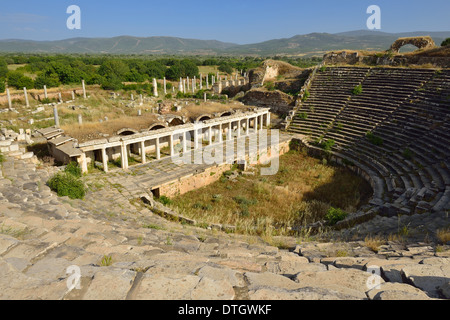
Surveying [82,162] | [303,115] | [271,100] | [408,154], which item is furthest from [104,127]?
[271,100]

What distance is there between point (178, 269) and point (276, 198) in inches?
476

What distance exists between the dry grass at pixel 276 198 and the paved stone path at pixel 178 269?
4855 millimetres

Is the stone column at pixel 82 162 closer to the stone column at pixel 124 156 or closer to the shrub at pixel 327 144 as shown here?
the stone column at pixel 124 156

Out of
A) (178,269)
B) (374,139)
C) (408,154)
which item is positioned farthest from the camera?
(374,139)

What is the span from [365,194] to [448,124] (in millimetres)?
7465

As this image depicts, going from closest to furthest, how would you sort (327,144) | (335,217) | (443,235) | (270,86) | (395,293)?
(395,293), (443,235), (335,217), (327,144), (270,86)

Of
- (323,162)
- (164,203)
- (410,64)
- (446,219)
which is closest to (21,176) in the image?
(164,203)

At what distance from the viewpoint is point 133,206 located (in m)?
A: 13.0

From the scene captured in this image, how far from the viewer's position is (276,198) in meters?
15.7

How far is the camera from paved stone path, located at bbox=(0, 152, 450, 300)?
3.24 m

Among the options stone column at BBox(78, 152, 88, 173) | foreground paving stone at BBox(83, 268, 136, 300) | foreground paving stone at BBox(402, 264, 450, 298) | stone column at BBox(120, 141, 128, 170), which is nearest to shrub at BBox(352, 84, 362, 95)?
stone column at BBox(120, 141, 128, 170)

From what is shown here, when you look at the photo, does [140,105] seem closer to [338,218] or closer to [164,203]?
[164,203]

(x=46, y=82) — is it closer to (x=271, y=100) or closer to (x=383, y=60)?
(x=271, y=100)
